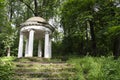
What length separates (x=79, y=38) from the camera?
2414cm

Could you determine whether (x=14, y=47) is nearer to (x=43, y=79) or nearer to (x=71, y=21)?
(x=71, y=21)

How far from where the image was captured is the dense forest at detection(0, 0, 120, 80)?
8594mm

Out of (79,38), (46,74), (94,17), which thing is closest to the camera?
(46,74)

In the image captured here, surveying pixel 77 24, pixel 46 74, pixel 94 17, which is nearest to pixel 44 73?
pixel 46 74

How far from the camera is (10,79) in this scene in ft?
24.2

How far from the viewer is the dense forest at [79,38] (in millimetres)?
8594

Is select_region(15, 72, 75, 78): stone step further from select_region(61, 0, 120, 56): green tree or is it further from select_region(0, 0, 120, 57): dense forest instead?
select_region(61, 0, 120, 56): green tree

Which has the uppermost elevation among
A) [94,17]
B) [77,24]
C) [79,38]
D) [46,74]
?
[94,17]

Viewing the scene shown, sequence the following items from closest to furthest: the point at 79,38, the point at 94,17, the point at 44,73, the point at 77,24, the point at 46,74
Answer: the point at 46,74 → the point at 44,73 → the point at 94,17 → the point at 77,24 → the point at 79,38

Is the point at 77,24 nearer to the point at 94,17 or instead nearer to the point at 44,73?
the point at 94,17

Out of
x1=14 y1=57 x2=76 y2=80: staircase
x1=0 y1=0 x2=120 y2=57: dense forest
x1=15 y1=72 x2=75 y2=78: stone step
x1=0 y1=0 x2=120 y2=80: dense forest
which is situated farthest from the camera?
x1=0 y1=0 x2=120 y2=57: dense forest

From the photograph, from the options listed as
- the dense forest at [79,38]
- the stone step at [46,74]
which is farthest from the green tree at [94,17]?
the stone step at [46,74]

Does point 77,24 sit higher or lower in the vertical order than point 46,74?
higher

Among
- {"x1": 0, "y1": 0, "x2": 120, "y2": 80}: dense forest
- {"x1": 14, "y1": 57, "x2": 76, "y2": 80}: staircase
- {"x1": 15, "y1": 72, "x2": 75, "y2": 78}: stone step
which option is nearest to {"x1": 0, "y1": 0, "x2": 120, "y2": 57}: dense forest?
{"x1": 0, "y1": 0, "x2": 120, "y2": 80}: dense forest
